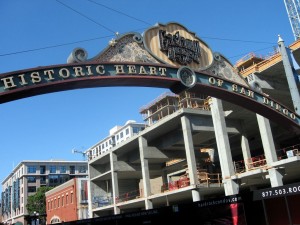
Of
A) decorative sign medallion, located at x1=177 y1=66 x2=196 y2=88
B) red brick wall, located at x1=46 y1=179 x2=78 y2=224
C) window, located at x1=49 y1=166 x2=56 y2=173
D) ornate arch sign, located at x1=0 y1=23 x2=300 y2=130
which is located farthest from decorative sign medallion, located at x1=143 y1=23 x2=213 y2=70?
window, located at x1=49 y1=166 x2=56 y2=173

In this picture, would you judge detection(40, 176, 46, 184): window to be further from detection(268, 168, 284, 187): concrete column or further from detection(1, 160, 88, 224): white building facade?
detection(268, 168, 284, 187): concrete column

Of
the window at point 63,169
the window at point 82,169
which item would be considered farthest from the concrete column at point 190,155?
the window at point 82,169

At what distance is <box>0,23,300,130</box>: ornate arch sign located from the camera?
423 inches

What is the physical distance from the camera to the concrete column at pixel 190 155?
33625 mm

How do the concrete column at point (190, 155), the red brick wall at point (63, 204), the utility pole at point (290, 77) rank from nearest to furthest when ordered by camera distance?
the utility pole at point (290, 77), the concrete column at point (190, 155), the red brick wall at point (63, 204)

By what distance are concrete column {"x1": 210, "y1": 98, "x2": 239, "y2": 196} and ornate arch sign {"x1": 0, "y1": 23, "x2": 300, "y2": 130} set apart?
16.8m

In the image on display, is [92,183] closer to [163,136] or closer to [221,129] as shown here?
[163,136]

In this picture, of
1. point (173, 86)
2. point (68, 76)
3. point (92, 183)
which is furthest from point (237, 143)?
point (68, 76)

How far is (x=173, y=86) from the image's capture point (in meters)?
13.4

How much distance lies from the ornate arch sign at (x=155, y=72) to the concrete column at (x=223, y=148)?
16.8 metres

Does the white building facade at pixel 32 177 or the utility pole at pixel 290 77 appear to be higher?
the white building facade at pixel 32 177

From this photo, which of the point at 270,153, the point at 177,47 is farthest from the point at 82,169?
the point at 177,47

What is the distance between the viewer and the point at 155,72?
12.8 meters

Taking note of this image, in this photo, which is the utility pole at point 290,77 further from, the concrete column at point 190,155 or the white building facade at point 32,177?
the white building facade at point 32,177
